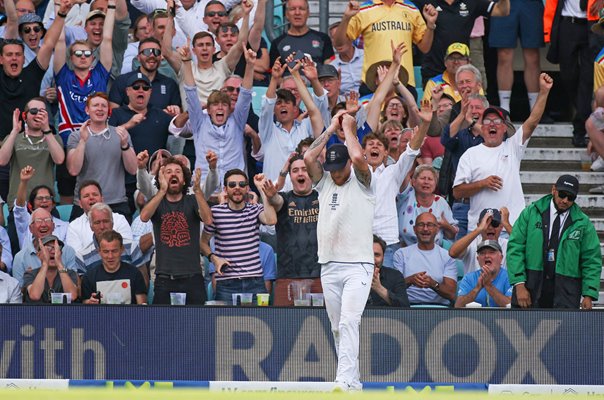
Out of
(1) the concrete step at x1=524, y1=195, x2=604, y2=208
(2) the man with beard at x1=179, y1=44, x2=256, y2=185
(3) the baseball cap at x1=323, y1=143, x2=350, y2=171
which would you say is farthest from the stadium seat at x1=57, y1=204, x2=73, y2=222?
(1) the concrete step at x1=524, y1=195, x2=604, y2=208

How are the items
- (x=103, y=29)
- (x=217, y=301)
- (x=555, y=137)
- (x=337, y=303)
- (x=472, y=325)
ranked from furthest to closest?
(x=555, y=137), (x=103, y=29), (x=217, y=301), (x=472, y=325), (x=337, y=303)

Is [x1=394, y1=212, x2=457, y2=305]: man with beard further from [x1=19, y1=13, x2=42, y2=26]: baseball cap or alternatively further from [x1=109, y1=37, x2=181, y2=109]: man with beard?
[x1=19, y1=13, x2=42, y2=26]: baseball cap

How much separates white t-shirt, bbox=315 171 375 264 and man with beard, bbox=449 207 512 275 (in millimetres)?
2472

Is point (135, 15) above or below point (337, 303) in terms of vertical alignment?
above

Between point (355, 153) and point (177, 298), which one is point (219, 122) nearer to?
point (177, 298)

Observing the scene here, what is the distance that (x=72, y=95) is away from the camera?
53.2 feet

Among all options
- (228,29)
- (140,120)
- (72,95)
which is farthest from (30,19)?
(228,29)

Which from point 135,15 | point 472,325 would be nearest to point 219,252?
point 472,325

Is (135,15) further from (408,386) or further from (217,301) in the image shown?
(408,386)

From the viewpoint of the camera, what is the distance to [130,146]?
607 inches

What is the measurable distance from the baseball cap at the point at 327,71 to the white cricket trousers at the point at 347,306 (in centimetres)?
448

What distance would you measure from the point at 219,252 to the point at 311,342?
60.9 inches

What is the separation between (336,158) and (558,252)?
2748 millimetres

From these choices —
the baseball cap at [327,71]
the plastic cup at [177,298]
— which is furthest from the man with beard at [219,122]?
the plastic cup at [177,298]
